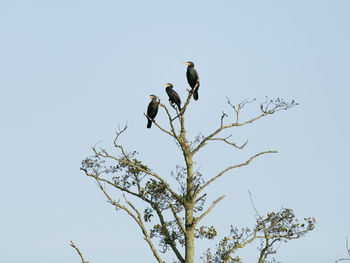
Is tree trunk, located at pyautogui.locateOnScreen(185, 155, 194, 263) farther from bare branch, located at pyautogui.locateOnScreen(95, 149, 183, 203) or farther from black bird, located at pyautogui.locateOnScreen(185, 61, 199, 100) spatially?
black bird, located at pyautogui.locateOnScreen(185, 61, 199, 100)

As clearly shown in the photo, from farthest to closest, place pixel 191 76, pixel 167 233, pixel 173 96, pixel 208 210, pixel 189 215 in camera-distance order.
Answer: pixel 191 76 < pixel 173 96 < pixel 167 233 < pixel 189 215 < pixel 208 210

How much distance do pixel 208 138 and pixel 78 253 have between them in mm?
5147

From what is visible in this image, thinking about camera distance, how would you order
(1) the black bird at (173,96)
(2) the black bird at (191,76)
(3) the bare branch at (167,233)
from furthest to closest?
(2) the black bird at (191,76) → (1) the black bird at (173,96) → (3) the bare branch at (167,233)

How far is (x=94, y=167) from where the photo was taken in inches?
663

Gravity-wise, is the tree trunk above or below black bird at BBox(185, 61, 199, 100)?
below

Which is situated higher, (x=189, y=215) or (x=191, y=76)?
→ (x=191, y=76)

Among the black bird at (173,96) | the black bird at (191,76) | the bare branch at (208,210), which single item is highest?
the black bird at (191,76)

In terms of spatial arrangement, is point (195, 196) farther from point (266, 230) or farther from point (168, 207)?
point (266, 230)

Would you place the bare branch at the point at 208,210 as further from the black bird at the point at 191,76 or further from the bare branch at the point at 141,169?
the black bird at the point at 191,76

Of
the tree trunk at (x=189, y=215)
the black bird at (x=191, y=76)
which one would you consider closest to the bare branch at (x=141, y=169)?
the tree trunk at (x=189, y=215)

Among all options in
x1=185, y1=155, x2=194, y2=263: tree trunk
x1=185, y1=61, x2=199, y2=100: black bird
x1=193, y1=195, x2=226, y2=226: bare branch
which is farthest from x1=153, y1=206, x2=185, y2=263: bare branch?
x1=185, y1=61, x2=199, y2=100: black bird

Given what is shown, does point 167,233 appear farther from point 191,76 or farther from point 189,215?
point 191,76

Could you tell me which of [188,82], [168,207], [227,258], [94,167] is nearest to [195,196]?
[168,207]

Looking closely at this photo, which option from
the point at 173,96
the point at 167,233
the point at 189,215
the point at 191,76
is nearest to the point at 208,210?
the point at 189,215
